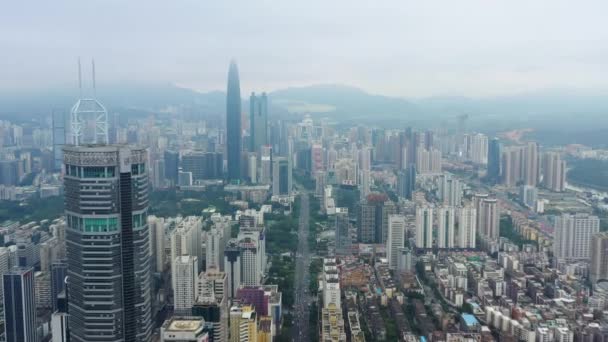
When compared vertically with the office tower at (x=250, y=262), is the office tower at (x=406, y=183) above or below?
above

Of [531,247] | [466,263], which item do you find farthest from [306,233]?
[531,247]

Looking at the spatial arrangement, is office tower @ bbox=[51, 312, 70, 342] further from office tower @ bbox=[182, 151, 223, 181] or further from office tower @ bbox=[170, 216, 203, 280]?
office tower @ bbox=[182, 151, 223, 181]

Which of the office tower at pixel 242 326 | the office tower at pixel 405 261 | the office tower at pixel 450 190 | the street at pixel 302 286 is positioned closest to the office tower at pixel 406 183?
the office tower at pixel 450 190

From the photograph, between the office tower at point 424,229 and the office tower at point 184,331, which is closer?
the office tower at point 184,331

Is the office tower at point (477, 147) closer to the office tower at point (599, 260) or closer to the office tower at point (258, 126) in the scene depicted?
the office tower at point (258, 126)

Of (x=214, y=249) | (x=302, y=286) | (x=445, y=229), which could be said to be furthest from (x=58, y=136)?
(x=445, y=229)

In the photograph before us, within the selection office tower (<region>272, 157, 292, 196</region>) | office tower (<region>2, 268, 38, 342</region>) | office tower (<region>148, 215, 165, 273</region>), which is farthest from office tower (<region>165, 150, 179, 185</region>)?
office tower (<region>2, 268, 38, 342</region>)

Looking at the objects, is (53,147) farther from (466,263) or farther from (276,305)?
(466,263)
